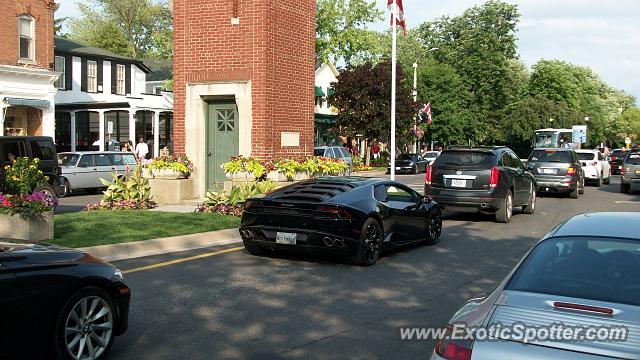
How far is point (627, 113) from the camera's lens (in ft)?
477

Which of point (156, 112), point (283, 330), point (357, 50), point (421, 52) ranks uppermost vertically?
point (421, 52)

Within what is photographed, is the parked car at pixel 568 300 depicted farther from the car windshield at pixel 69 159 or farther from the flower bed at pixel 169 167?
the car windshield at pixel 69 159

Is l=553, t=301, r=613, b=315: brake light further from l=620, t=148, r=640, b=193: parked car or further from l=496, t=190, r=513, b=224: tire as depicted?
l=620, t=148, r=640, b=193: parked car

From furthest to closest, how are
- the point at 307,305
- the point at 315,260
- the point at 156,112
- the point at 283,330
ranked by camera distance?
the point at 156,112, the point at 315,260, the point at 307,305, the point at 283,330

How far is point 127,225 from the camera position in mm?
11984

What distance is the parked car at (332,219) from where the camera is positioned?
8.98m

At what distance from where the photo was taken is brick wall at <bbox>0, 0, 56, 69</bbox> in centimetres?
3173

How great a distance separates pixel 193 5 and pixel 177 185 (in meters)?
4.94

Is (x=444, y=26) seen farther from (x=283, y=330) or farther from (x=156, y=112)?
(x=283, y=330)

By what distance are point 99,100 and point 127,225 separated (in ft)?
104

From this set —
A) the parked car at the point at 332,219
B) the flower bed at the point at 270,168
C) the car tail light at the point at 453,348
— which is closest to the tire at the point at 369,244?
the parked car at the point at 332,219

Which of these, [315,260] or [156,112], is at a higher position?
[156,112]

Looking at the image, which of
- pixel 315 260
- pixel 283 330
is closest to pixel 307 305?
pixel 283 330

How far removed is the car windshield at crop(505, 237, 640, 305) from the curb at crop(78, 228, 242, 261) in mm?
7197
